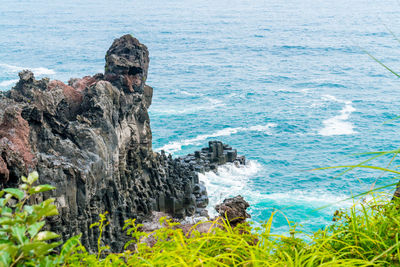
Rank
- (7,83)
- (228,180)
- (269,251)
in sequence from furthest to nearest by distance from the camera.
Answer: (7,83)
(228,180)
(269,251)

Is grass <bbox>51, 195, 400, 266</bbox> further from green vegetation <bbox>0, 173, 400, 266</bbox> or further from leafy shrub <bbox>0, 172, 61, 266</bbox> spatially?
leafy shrub <bbox>0, 172, 61, 266</bbox>

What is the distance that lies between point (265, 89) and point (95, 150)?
6343 cm

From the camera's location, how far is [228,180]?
4719 centimetres

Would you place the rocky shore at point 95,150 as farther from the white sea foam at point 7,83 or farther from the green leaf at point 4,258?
the white sea foam at point 7,83

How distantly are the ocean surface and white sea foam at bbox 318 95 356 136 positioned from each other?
162mm

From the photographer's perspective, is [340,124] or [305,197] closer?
[305,197]

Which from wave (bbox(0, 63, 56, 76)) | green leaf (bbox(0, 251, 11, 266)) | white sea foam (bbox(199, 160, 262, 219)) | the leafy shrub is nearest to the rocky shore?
white sea foam (bbox(199, 160, 262, 219))

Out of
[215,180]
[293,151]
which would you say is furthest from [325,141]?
[215,180]

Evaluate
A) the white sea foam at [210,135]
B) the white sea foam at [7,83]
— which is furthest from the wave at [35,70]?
the white sea foam at [210,135]

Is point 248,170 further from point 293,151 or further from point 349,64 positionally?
point 349,64

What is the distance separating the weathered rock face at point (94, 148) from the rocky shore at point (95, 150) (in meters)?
0.05

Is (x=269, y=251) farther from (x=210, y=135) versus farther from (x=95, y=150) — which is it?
(x=210, y=135)

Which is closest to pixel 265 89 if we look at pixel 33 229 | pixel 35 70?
pixel 35 70

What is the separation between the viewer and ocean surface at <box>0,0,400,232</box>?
47.4 meters
